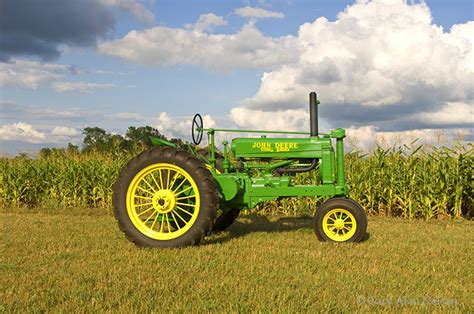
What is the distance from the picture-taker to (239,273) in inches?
164

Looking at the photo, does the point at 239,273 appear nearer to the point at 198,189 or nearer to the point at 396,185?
the point at 198,189

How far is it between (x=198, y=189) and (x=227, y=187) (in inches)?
23.4

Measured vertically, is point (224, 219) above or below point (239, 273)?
above

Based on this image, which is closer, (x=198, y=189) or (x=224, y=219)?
(x=198, y=189)

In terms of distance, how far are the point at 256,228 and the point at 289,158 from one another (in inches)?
57.2

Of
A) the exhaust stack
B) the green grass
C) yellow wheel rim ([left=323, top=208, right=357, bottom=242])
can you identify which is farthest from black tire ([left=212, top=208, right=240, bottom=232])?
the exhaust stack

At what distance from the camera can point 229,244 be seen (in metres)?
5.64

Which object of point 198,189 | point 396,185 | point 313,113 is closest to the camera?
point 198,189

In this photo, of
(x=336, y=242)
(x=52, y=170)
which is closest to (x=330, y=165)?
(x=336, y=242)

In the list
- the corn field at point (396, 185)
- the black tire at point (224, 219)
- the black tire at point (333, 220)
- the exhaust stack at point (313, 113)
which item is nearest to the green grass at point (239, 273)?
the black tire at point (333, 220)

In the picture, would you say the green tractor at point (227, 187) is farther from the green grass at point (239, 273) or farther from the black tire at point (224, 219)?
the green grass at point (239, 273)

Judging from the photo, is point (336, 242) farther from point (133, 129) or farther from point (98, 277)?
point (133, 129)

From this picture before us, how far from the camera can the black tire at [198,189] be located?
5.44 metres

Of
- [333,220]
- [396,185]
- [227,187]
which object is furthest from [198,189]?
[396,185]
